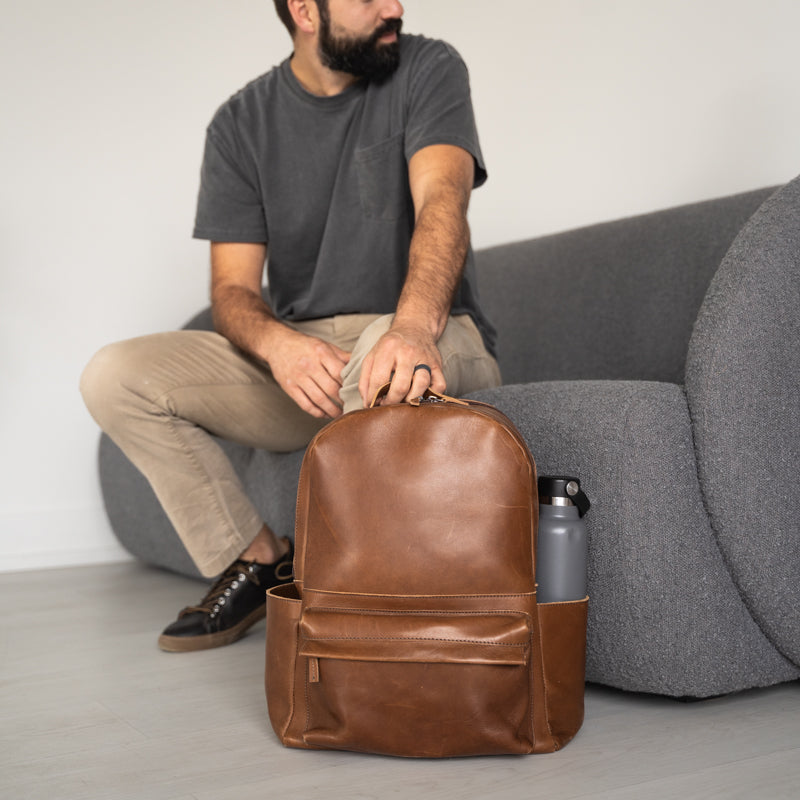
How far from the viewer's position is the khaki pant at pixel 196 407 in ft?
5.39

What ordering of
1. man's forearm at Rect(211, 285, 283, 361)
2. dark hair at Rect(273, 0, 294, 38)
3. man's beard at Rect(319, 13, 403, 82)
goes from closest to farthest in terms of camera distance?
man's forearm at Rect(211, 285, 283, 361) → man's beard at Rect(319, 13, 403, 82) → dark hair at Rect(273, 0, 294, 38)

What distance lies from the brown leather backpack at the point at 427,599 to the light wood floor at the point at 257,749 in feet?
0.15

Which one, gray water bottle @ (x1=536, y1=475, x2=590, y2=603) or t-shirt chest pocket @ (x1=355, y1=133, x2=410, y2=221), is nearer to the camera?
gray water bottle @ (x1=536, y1=475, x2=590, y2=603)

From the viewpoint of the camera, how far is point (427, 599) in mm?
1042

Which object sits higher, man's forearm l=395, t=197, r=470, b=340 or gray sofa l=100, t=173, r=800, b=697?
man's forearm l=395, t=197, r=470, b=340

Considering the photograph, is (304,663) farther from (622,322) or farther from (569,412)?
(622,322)

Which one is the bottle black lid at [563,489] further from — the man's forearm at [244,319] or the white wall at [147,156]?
the white wall at [147,156]

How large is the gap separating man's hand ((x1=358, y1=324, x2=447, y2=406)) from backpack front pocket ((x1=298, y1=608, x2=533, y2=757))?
27 centimetres

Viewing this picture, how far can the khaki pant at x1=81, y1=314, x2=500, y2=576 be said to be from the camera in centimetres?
164

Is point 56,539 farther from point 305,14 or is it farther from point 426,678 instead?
point 426,678

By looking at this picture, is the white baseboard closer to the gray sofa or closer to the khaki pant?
the khaki pant

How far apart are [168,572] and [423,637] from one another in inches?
68.0

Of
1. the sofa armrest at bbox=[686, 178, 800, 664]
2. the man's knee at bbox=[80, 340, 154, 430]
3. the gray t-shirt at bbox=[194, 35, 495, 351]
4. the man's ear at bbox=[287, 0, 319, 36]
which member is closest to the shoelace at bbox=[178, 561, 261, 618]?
the man's knee at bbox=[80, 340, 154, 430]

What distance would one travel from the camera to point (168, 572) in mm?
2605
